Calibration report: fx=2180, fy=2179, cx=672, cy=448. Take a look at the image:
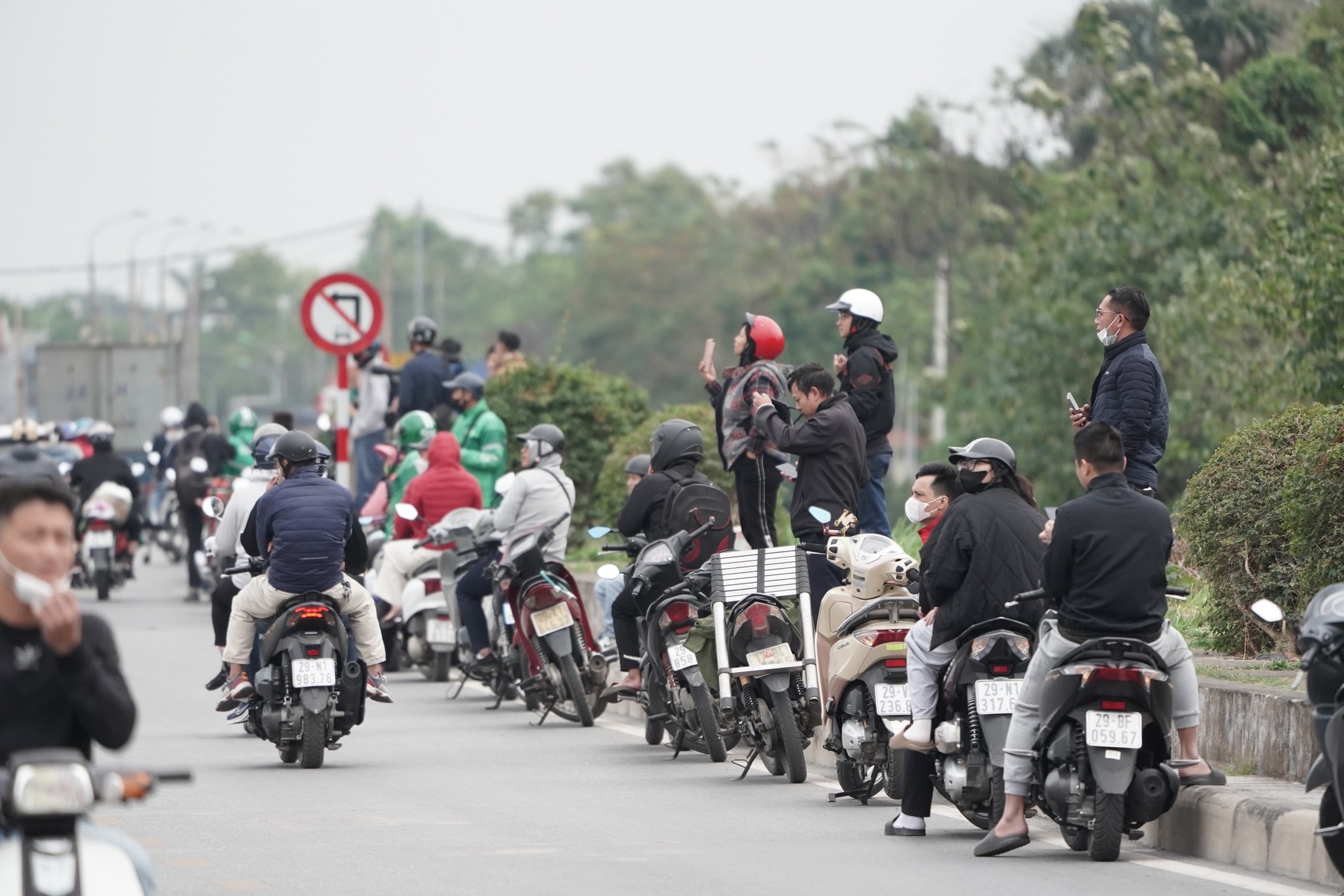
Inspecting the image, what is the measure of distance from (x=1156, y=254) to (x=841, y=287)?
2393 cm

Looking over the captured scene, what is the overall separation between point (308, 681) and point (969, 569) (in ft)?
14.3

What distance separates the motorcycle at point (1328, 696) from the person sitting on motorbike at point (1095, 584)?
4.02 ft

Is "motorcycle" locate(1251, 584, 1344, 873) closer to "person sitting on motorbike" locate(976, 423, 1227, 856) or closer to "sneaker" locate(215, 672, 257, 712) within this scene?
"person sitting on motorbike" locate(976, 423, 1227, 856)

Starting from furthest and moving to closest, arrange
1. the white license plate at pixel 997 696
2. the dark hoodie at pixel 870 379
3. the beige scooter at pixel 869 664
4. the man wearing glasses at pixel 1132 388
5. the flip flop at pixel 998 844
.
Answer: the dark hoodie at pixel 870 379 < the man wearing glasses at pixel 1132 388 < the beige scooter at pixel 869 664 < the white license plate at pixel 997 696 < the flip flop at pixel 998 844

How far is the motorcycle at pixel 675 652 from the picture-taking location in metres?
12.1

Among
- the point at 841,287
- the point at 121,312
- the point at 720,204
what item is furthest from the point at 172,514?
the point at 121,312

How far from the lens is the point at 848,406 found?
12.6 meters

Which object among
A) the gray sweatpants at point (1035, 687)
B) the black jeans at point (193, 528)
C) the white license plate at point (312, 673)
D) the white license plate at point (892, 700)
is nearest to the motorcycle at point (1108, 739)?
the gray sweatpants at point (1035, 687)

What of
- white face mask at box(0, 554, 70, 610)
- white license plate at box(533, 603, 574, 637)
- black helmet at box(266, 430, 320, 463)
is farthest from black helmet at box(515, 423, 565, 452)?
white face mask at box(0, 554, 70, 610)

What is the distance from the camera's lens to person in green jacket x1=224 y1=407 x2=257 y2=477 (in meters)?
25.5

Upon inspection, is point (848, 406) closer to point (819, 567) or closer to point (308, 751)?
point (819, 567)

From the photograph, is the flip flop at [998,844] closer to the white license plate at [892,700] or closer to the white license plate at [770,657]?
the white license plate at [892,700]

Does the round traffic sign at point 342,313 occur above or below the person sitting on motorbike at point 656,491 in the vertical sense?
→ above

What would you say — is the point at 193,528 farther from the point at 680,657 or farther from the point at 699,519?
the point at 680,657
